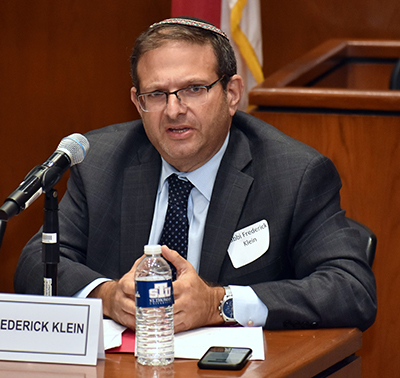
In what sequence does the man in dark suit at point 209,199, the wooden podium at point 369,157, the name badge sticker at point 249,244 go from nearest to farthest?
the man in dark suit at point 209,199, the name badge sticker at point 249,244, the wooden podium at point 369,157

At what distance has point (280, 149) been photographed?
220 centimetres

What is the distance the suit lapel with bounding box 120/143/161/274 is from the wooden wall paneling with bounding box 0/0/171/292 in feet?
5.22

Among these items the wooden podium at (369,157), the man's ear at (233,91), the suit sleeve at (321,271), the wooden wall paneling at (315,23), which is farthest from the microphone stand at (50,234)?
the wooden wall paneling at (315,23)

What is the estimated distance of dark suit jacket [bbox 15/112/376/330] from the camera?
1836mm

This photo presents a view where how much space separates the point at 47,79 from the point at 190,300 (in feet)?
8.09

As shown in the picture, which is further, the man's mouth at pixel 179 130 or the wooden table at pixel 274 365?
the man's mouth at pixel 179 130

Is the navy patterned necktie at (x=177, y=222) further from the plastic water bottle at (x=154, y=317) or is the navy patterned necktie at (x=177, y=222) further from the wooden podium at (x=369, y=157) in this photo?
the wooden podium at (x=369, y=157)

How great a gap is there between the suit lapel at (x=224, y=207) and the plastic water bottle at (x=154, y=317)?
537 mm

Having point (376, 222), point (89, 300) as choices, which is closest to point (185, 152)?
point (89, 300)

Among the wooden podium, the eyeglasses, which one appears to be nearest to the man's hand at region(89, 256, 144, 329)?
the eyeglasses

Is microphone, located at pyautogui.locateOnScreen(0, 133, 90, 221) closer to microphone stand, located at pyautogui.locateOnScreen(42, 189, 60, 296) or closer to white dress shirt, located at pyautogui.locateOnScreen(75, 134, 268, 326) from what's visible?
microphone stand, located at pyautogui.locateOnScreen(42, 189, 60, 296)

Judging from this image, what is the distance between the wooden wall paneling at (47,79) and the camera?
365 cm

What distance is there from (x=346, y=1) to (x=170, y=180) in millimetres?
3669

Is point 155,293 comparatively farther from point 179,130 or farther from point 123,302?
point 179,130
